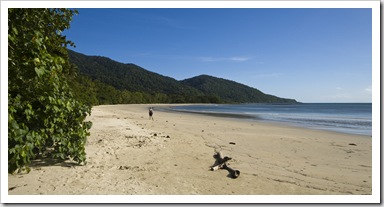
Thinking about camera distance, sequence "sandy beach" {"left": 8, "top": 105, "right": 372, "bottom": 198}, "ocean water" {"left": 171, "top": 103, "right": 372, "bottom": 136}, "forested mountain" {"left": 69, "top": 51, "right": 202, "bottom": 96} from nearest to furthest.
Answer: "sandy beach" {"left": 8, "top": 105, "right": 372, "bottom": 198} < "ocean water" {"left": 171, "top": 103, "right": 372, "bottom": 136} < "forested mountain" {"left": 69, "top": 51, "right": 202, "bottom": 96}

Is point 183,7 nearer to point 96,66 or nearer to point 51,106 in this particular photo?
point 51,106

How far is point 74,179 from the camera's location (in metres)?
5.34

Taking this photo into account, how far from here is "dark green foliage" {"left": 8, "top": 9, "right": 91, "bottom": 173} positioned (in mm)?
4121

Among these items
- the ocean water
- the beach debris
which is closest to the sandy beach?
the beach debris

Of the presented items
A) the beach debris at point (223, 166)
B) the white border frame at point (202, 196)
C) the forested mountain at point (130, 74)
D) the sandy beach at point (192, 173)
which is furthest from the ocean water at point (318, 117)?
the forested mountain at point (130, 74)

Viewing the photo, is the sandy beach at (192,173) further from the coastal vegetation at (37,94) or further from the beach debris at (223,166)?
the coastal vegetation at (37,94)

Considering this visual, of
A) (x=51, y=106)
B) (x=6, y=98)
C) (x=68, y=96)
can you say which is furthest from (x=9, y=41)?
(x=68, y=96)

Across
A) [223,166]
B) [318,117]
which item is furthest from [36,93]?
[318,117]

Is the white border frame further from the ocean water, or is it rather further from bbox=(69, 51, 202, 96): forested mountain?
bbox=(69, 51, 202, 96): forested mountain

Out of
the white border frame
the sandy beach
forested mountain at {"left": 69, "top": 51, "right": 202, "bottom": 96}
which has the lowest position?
the sandy beach

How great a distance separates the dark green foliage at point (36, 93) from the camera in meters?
4.12

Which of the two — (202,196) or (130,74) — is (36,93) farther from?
(130,74)

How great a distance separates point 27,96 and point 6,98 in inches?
25.4

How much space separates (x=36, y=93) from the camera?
487cm
